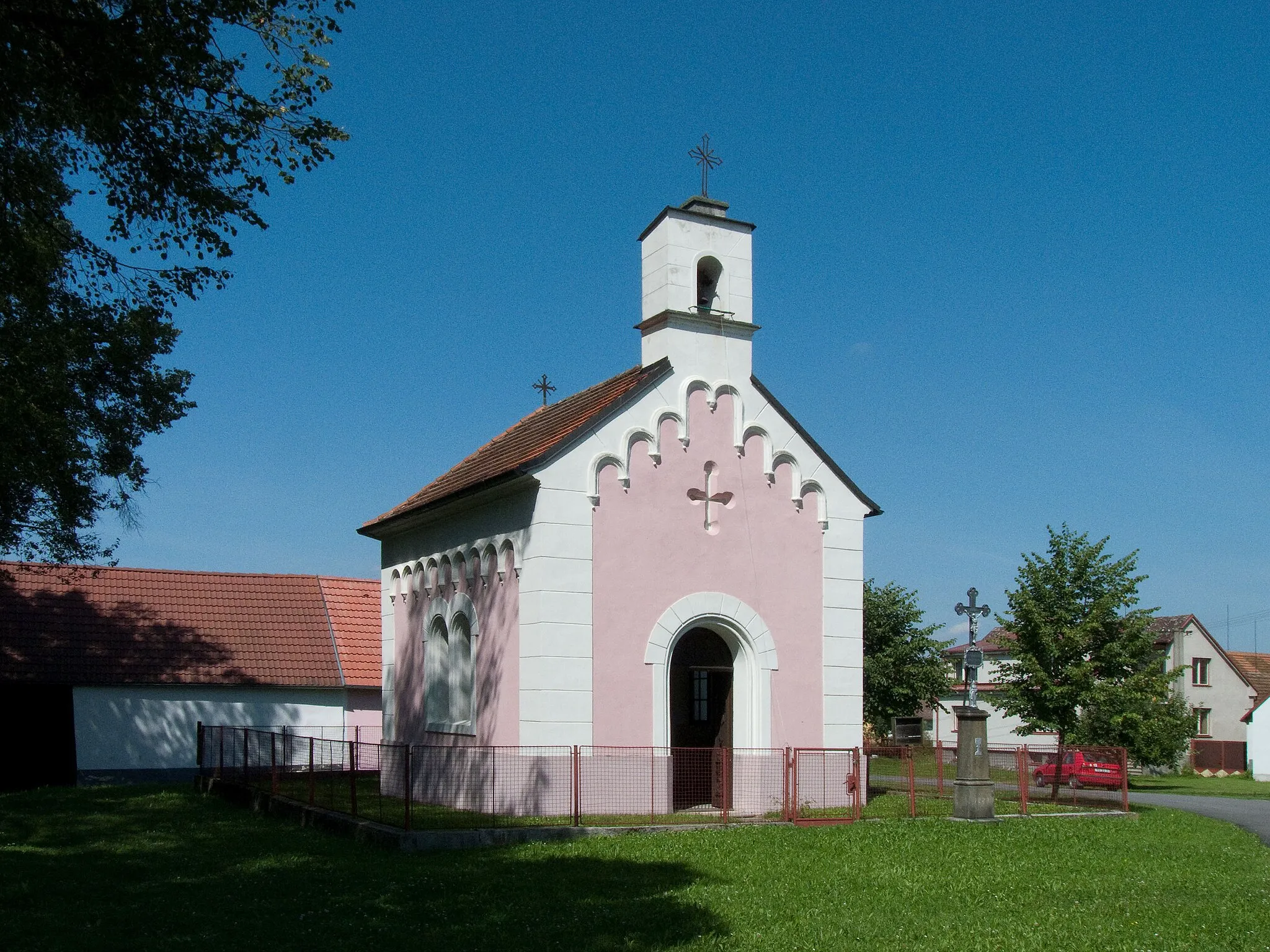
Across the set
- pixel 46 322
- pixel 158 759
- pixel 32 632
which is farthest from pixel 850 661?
pixel 32 632

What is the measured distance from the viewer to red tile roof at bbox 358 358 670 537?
1876cm

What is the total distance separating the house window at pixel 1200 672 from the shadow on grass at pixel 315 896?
48394 millimetres

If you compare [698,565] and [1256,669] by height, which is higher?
[698,565]

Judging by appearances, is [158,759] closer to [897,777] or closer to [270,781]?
[270,781]

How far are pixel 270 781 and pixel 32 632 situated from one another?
11.0 metres

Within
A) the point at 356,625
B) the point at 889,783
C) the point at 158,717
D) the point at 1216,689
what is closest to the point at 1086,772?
the point at 889,783

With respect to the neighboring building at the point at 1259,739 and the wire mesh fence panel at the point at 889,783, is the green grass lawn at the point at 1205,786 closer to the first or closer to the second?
the neighboring building at the point at 1259,739

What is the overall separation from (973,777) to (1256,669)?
47.6 m

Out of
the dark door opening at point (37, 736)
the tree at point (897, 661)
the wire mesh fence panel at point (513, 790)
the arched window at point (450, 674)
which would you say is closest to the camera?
the wire mesh fence panel at point (513, 790)

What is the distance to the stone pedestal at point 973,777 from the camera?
60.5ft

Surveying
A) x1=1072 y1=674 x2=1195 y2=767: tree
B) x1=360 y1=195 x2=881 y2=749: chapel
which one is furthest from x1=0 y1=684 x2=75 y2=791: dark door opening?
x1=1072 y1=674 x2=1195 y2=767: tree

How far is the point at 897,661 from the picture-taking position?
43.6m

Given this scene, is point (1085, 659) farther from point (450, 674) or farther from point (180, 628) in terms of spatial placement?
point (180, 628)

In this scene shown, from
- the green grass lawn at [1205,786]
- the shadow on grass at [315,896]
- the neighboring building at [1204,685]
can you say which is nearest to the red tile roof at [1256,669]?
the neighboring building at [1204,685]
